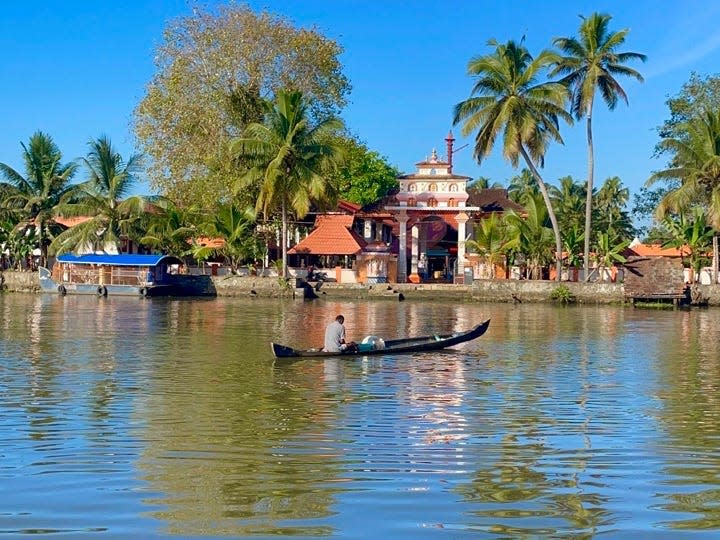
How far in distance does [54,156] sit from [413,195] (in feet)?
61.0

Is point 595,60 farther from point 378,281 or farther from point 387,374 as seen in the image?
point 387,374

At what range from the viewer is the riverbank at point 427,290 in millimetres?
42844

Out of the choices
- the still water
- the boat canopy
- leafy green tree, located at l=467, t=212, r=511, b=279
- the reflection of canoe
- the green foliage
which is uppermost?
leafy green tree, located at l=467, t=212, r=511, b=279

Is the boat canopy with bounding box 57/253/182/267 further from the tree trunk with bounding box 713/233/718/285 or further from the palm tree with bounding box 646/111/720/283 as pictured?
the tree trunk with bounding box 713/233/718/285

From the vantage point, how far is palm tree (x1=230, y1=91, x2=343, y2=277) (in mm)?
43625

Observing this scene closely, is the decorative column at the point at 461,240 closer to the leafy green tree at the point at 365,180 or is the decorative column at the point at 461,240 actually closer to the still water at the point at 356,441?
the leafy green tree at the point at 365,180

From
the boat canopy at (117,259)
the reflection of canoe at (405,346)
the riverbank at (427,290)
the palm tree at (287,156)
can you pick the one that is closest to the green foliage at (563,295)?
the riverbank at (427,290)

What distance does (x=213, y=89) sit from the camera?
158 ft

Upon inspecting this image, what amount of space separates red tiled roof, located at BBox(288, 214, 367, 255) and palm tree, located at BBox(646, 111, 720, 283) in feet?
51.8

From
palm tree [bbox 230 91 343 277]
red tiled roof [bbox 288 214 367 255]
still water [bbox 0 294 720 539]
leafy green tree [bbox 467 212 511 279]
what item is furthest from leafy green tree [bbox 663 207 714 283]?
still water [bbox 0 294 720 539]

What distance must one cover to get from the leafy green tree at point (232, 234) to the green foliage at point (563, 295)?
15.4 m

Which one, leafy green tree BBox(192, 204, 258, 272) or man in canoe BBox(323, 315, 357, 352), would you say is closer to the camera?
man in canoe BBox(323, 315, 357, 352)

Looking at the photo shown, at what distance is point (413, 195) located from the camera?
51.2m

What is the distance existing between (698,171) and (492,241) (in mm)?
10330
